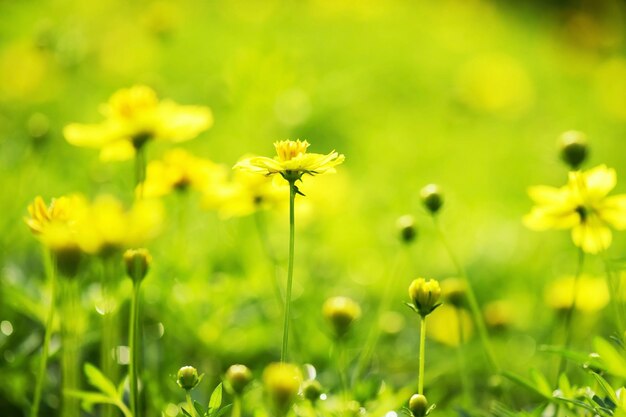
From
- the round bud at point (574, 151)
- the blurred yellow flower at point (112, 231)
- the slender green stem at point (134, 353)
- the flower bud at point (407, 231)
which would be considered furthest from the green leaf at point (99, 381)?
the round bud at point (574, 151)

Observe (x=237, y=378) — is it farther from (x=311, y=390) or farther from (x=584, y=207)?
(x=584, y=207)

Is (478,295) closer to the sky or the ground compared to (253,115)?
closer to the ground

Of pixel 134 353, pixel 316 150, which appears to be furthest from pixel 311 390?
pixel 316 150

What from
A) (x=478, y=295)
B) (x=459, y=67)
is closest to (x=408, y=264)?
(x=478, y=295)

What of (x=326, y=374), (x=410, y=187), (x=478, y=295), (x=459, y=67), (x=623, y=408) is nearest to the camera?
(x=623, y=408)

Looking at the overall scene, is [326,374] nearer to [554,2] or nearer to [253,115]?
[253,115]
